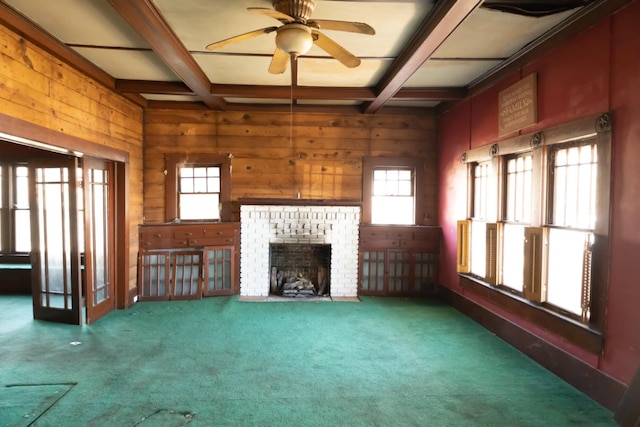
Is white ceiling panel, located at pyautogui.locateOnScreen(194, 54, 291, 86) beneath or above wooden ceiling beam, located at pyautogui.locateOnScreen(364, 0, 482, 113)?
above

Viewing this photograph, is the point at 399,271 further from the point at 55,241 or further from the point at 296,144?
the point at 55,241

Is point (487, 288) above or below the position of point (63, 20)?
below

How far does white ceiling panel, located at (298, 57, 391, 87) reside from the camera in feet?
13.4

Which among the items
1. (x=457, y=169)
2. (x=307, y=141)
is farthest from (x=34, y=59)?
(x=457, y=169)

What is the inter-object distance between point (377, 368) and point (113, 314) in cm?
367

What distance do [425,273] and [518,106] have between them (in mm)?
3027

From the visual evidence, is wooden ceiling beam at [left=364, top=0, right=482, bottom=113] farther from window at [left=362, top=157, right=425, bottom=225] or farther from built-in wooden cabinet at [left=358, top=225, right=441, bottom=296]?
built-in wooden cabinet at [left=358, top=225, right=441, bottom=296]

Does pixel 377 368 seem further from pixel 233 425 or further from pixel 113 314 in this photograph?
pixel 113 314

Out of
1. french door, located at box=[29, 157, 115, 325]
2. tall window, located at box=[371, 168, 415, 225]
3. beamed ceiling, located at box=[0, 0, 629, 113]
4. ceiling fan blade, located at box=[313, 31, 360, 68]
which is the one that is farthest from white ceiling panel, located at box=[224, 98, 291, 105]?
ceiling fan blade, located at box=[313, 31, 360, 68]

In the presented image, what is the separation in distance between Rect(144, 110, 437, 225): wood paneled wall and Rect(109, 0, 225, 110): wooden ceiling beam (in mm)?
1130

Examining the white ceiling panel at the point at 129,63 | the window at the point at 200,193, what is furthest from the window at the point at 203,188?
the white ceiling panel at the point at 129,63

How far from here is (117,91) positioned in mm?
4805

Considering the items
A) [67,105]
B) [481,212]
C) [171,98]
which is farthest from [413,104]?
[67,105]

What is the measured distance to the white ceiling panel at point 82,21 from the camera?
2.86 metres
